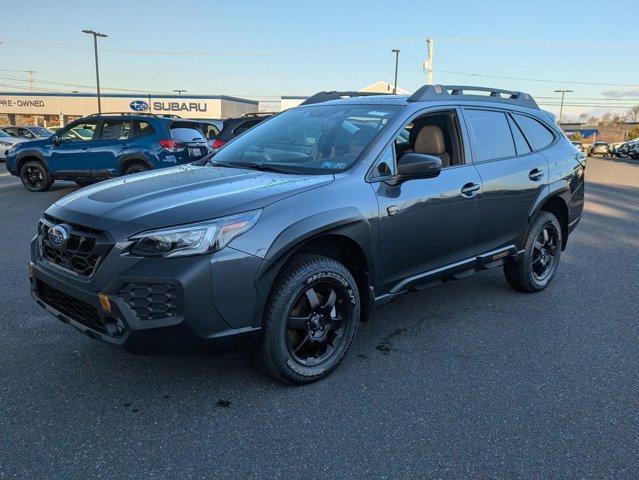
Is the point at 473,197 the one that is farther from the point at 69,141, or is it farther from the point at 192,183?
the point at 69,141

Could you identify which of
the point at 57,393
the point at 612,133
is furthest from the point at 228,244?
the point at 612,133

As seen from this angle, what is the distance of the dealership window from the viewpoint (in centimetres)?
1034

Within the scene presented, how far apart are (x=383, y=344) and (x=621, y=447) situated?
1.60 meters

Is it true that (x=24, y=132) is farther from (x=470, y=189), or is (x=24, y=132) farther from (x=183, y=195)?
(x=470, y=189)

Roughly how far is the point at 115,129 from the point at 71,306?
8.36 metres

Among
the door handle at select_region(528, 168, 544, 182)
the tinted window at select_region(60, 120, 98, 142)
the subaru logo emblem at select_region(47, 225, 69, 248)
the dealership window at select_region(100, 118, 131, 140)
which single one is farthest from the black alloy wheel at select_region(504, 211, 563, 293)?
the tinted window at select_region(60, 120, 98, 142)

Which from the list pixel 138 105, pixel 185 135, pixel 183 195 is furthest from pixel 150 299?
pixel 138 105

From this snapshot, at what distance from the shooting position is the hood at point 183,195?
269cm

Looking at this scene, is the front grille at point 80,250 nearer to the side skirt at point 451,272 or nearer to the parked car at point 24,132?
the side skirt at point 451,272

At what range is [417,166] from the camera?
332 cm

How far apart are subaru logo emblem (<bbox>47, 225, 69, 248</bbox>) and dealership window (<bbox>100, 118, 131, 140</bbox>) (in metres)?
7.93

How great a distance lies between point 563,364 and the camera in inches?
139

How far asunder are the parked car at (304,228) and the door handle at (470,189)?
0.5 inches

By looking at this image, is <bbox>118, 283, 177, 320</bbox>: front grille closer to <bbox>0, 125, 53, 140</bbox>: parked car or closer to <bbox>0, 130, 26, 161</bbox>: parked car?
<bbox>0, 130, 26, 161</bbox>: parked car
